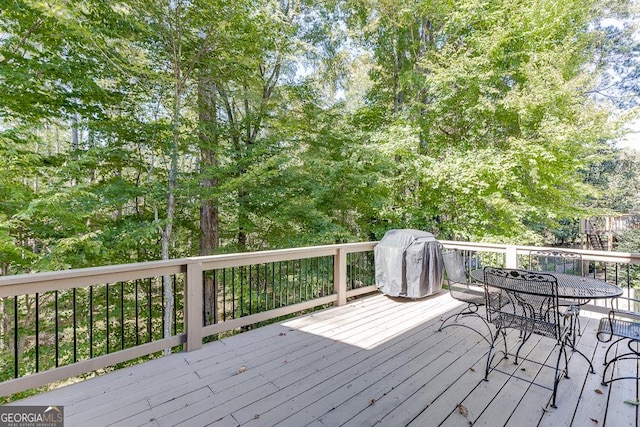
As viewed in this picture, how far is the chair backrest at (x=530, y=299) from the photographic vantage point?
A: 6.90 feet

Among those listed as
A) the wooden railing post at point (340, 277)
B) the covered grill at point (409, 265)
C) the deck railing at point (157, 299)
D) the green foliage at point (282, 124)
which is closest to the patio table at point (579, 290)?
the deck railing at point (157, 299)

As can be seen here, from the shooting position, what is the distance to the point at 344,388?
2146 mm

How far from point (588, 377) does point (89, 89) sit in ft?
25.1

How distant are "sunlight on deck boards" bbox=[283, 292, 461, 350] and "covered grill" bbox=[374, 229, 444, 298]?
7.6 inches

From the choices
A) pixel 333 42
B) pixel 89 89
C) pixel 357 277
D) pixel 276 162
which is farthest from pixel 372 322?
pixel 333 42

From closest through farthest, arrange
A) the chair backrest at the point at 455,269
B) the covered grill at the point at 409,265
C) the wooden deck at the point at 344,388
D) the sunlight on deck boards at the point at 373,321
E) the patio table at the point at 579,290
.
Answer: the wooden deck at the point at 344,388 → the patio table at the point at 579,290 → the sunlight on deck boards at the point at 373,321 → the chair backrest at the point at 455,269 → the covered grill at the point at 409,265

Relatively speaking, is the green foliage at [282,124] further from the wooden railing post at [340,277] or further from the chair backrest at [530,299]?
the chair backrest at [530,299]

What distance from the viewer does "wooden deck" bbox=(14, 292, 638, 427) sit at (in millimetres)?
1827

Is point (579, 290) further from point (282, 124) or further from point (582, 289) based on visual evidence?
point (282, 124)

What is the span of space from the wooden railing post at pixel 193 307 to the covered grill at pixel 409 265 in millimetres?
2597

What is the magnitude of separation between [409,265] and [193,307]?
2841mm

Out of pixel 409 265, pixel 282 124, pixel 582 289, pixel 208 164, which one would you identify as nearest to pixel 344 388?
pixel 582 289

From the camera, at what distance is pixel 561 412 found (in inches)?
74.2

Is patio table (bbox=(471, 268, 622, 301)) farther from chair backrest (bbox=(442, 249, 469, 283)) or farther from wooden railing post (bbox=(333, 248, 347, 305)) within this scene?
wooden railing post (bbox=(333, 248, 347, 305))
